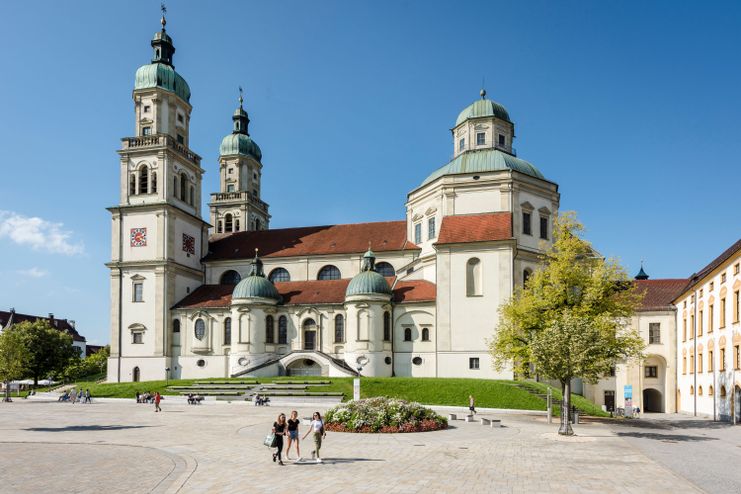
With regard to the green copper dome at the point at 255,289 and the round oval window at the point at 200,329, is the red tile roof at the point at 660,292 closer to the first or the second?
the green copper dome at the point at 255,289

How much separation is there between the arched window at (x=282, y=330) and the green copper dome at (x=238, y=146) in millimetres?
37480

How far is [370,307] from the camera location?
59.1m

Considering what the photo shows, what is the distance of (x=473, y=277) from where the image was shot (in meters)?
57.3

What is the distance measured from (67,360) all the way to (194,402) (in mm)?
39534

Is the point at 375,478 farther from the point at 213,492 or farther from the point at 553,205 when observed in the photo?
the point at 553,205

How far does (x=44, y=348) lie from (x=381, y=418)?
62.1 metres

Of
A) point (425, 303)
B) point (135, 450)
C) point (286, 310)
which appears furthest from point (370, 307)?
point (135, 450)

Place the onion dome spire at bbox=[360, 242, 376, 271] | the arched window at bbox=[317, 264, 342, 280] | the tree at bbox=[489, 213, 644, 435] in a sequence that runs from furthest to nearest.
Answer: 1. the arched window at bbox=[317, 264, 342, 280]
2. the onion dome spire at bbox=[360, 242, 376, 271]
3. the tree at bbox=[489, 213, 644, 435]

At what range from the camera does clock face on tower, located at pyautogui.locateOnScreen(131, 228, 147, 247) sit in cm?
6725

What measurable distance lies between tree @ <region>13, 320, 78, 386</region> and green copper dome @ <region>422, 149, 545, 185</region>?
4895cm

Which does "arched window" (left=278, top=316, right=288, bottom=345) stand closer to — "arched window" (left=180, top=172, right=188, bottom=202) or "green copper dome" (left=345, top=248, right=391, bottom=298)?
"green copper dome" (left=345, top=248, right=391, bottom=298)

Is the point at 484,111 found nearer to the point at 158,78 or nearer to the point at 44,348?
the point at 158,78

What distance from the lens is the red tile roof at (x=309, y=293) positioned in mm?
60438

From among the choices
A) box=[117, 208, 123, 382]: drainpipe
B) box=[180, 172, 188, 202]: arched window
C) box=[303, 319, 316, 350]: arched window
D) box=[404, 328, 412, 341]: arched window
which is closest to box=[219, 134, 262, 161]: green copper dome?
box=[180, 172, 188, 202]: arched window
